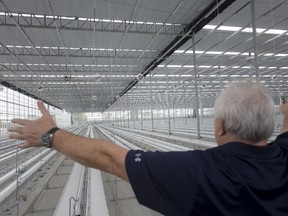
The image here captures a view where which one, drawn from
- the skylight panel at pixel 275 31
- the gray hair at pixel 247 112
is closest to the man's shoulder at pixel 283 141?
the gray hair at pixel 247 112

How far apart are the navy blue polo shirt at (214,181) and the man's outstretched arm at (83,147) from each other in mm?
57

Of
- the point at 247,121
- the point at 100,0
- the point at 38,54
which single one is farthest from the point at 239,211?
the point at 38,54

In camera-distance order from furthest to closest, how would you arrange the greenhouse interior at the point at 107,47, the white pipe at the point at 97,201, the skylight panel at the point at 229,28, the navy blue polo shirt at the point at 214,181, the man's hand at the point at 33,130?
1. the skylight panel at the point at 229,28
2. the greenhouse interior at the point at 107,47
3. the white pipe at the point at 97,201
4. the man's hand at the point at 33,130
5. the navy blue polo shirt at the point at 214,181

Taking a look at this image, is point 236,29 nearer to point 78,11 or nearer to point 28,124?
point 78,11

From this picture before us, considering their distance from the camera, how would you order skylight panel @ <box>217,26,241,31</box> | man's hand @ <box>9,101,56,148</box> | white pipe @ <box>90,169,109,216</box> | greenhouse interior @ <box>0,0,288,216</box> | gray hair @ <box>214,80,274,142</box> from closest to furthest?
1. gray hair @ <box>214,80,274,142</box>
2. man's hand @ <box>9,101,56,148</box>
3. white pipe @ <box>90,169,109,216</box>
4. greenhouse interior @ <box>0,0,288,216</box>
5. skylight panel @ <box>217,26,241,31</box>

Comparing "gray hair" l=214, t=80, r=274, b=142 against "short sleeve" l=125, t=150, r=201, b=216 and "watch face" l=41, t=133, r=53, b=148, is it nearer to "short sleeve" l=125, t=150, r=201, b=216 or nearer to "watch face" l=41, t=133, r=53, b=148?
"short sleeve" l=125, t=150, r=201, b=216

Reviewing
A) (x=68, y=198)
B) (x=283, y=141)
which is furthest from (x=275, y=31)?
(x=283, y=141)

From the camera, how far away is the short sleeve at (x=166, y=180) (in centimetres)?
87

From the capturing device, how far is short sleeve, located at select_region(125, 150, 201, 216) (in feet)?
2.85

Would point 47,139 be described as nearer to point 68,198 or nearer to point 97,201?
point 97,201

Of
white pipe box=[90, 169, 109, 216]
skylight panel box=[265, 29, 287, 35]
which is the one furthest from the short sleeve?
skylight panel box=[265, 29, 287, 35]

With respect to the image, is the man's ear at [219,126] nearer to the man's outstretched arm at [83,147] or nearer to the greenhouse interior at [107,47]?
the man's outstretched arm at [83,147]

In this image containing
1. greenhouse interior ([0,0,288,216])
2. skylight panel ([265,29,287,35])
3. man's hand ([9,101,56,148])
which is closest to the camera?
man's hand ([9,101,56,148])

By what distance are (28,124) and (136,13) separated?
6811mm
